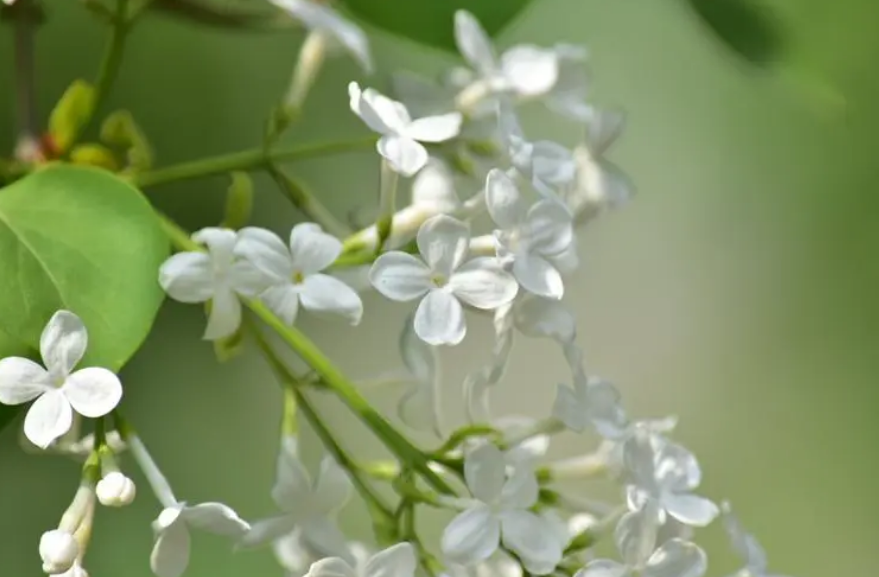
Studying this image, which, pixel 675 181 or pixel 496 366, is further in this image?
pixel 675 181

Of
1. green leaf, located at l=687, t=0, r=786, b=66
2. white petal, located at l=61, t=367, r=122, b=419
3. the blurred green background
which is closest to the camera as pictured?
white petal, located at l=61, t=367, r=122, b=419

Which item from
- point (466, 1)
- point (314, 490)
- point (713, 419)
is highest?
point (466, 1)

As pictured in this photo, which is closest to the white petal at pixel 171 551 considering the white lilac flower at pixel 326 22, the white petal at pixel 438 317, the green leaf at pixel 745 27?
the white petal at pixel 438 317

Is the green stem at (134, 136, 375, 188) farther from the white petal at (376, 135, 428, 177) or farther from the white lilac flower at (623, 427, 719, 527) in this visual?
the white lilac flower at (623, 427, 719, 527)

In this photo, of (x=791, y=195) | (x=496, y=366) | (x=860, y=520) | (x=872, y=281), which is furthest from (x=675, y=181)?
(x=496, y=366)

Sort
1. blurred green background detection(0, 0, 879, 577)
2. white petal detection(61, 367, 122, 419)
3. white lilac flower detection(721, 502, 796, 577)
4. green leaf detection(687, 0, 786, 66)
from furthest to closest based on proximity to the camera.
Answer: blurred green background detection(0, 0, 879, 577) → green leaf detection(687, 0, 786, 66) → white lilac flower detection(721, 502, 796, 577) → white petal detection(61, 367, 122, 419)

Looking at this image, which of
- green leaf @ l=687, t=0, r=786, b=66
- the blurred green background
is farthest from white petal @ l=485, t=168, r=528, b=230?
the blurred green background

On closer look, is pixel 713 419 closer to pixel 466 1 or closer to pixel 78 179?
pixel 466 1
